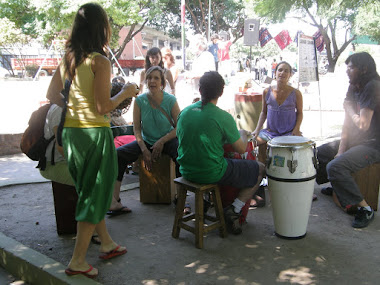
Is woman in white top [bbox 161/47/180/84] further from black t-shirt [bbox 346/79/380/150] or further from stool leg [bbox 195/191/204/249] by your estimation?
stool leg [bbox 195/191/204/249]

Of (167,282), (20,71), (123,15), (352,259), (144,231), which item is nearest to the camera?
(167,282)

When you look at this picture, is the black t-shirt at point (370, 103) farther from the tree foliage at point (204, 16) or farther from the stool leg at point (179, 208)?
the tree foliage at point (204, 16)

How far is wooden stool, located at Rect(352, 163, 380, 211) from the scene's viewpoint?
394 centimetres

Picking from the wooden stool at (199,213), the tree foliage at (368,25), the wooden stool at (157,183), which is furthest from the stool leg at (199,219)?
the tree foliage at (368,25)

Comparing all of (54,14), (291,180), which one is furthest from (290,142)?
(54,14)

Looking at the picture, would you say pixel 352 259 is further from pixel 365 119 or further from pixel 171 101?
pixel 171 101

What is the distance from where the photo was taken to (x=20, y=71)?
31.8 m

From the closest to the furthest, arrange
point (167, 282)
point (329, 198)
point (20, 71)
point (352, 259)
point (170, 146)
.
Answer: point (167, 282), point (352, 259), point (170, 146), point (329, 198), point (20, 71)

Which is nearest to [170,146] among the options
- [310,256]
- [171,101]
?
[171,101]

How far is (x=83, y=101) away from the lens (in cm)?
266

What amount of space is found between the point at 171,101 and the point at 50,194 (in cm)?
190

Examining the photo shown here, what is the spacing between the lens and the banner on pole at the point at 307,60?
24.1ft

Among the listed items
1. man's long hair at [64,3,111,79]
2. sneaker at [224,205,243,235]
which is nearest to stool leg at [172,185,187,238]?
sneaker at [224,205,243,235]

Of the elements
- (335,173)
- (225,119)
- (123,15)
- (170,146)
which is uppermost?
(123,15)
